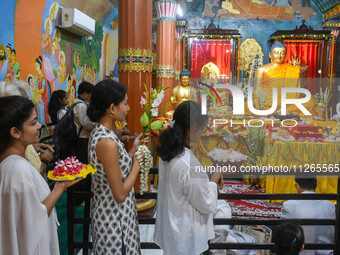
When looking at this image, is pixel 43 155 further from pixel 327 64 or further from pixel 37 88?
pixel 327 64

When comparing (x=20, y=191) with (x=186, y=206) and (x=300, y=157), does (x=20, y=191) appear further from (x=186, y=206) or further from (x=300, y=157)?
(x=300, y=157)

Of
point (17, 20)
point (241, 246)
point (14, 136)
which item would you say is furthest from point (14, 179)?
point (17, 20)

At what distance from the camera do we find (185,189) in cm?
175

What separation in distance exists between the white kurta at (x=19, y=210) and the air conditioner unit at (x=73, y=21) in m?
4.74

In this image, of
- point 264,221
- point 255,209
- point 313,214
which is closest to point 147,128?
point 264,221

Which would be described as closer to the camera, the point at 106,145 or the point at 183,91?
the point at 106,145

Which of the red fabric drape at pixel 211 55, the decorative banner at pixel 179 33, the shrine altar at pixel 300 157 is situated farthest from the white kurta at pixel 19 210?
the decorative banner at pixel 179 33

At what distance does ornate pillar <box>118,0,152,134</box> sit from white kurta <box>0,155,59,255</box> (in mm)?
2862

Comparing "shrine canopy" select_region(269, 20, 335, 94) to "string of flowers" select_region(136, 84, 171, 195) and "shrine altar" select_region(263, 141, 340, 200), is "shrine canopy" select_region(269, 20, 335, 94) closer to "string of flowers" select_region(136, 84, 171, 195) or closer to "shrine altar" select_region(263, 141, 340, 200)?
"shrine altar" select_region(263, 141, 340, 200)

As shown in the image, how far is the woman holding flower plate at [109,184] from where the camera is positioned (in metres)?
1.82

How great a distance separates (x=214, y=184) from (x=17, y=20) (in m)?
3.56

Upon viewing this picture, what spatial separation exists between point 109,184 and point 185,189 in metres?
0.41

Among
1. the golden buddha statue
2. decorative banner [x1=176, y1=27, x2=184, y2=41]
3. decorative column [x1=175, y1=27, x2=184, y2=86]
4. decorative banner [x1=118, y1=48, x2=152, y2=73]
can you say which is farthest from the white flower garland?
decorative banner [x1=176, y1=27, x2=184, y2=41]

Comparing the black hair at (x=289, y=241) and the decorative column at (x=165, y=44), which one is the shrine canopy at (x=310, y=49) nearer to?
the decorative column at (x=165, y=44)
